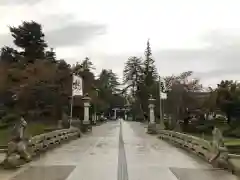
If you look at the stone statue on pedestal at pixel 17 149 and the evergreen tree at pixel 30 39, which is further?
the evergreen tree at pixel 30 39

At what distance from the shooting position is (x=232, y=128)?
46.6 m

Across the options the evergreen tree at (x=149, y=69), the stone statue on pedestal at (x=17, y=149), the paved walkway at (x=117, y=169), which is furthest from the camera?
the evergreen tree at (x=149, y=69)

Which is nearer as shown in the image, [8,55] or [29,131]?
[29,131]

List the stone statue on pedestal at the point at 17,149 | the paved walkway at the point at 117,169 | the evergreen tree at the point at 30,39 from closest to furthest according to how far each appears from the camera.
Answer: the paved walkway at the point at 117,169
the stone statue on pedestal at the point at 17,149
the evergreen tree at the point at 30,39

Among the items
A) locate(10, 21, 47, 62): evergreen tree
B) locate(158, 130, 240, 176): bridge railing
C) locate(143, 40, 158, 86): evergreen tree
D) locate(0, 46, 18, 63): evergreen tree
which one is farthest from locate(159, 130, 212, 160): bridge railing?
locate(143, 40, 158, 86): evergreen tree

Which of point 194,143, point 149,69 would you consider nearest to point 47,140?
point 194,143

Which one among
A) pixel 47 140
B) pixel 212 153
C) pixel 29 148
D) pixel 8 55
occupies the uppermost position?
pixel 8 55

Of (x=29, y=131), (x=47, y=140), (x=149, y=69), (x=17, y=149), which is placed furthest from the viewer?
(x=149, y=69)

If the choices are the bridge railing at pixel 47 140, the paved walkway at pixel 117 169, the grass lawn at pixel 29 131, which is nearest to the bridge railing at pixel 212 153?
the paved walkway at pixel 117 169

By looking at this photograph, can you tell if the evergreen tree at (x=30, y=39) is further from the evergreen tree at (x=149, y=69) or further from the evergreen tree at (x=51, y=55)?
the evergreen tree at (x=149, y=69)

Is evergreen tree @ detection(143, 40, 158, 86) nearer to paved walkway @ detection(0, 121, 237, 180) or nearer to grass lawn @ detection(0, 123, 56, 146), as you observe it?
grass lawn @ detection(0, 123, 56, 146)

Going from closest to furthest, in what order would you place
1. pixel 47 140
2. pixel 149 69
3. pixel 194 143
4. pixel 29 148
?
pixel 29 148, pixel 194 143, pixel 47 140, pixel 149 69

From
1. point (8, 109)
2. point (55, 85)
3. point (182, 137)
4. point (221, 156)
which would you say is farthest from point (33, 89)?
point (221, 156)

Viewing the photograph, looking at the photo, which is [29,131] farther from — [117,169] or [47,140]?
[117,169]
